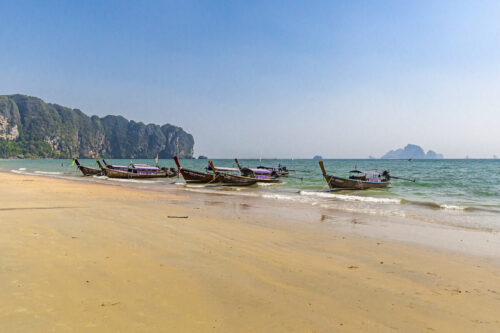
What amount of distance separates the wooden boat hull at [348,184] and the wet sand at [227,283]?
16404 mm

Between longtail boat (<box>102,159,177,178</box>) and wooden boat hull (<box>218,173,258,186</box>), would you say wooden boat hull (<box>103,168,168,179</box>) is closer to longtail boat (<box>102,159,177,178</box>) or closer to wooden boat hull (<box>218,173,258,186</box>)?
longtail boat (<box>102,159,177,178</box>)

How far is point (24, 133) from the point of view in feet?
599

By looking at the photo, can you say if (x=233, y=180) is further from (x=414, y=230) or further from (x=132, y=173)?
(x=414, y=230)

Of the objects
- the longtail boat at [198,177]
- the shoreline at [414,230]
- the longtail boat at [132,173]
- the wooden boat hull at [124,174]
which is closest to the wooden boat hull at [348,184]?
the shoreline at [414,230]

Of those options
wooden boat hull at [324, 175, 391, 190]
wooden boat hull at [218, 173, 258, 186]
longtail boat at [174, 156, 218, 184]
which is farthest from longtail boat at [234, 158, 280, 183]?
wooden boat hull at [324, 175, 391, 190]

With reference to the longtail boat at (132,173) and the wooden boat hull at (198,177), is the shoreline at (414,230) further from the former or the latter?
the longtail boat at (132,173)

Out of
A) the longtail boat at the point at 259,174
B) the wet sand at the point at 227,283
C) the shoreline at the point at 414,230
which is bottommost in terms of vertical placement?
the shoreline at the point at 414,230

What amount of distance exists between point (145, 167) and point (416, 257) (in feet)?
114

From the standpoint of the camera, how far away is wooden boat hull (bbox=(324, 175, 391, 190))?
2370 cm

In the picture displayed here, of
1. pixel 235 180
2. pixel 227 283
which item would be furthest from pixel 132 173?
pixel 227 283

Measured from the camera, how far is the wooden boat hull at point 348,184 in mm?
23703

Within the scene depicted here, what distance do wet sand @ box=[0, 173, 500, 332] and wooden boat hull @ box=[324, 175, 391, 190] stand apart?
16.4 m

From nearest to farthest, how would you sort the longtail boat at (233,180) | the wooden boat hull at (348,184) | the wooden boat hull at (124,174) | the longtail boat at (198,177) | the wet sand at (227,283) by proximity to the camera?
the wet sand at (227,283) → the wooden boat hull at (348,184) → the longtail boat at (233,180) → the longtail boat at (198,177) → the wooden boat hull at (124,174)

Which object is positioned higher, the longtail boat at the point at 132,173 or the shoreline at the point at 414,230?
the longtail boat at the point at 132,173
